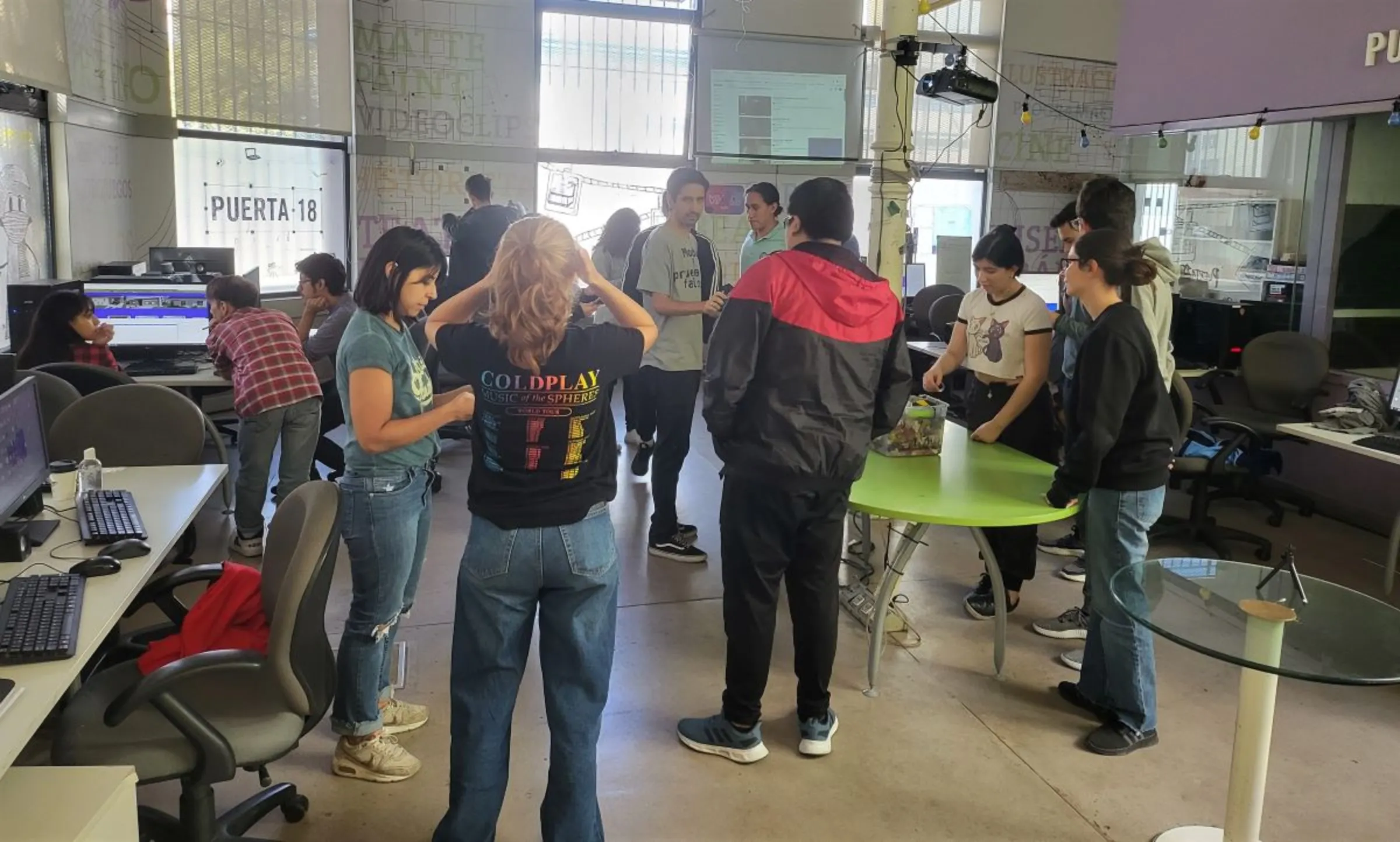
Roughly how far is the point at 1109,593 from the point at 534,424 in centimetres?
174

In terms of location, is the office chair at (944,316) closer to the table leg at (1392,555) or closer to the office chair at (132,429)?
the table leg at (1392,555)

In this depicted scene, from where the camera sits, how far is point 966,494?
10.2 feet

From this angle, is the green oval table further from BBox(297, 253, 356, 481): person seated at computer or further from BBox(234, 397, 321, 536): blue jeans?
BBox(297, 253, 356, 481): person seated at computer

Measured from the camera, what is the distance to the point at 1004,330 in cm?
369

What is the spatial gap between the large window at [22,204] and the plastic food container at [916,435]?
396 cm

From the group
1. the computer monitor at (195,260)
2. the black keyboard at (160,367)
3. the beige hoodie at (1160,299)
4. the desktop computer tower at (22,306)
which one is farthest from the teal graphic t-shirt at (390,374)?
the computer monitor at (195,260)

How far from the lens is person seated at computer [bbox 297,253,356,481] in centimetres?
480

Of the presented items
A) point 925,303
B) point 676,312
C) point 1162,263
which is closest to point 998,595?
point 1162,263

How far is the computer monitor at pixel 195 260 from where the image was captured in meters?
5.86

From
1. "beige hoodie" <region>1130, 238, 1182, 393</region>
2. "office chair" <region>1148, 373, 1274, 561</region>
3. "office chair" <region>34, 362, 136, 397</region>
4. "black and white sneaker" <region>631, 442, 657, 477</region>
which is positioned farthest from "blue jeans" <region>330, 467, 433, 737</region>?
"office chair" <region>1148, 373, 1274, 561</region>

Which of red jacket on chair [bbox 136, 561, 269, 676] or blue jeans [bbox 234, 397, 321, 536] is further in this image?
blue jeans [bbox 234, 397, 321, 536]

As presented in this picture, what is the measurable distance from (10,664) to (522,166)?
22.0 feet

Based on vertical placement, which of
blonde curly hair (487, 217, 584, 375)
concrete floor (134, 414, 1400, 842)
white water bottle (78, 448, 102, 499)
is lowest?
concrete floor (134, 414, 1400, 842)

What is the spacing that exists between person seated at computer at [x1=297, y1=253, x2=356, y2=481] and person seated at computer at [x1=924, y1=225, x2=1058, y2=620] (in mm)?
2682
